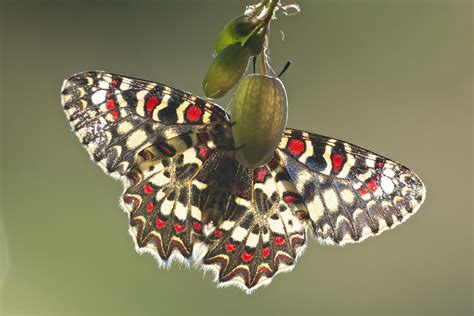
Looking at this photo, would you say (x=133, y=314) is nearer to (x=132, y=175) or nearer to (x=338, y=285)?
(x=338, y=285)

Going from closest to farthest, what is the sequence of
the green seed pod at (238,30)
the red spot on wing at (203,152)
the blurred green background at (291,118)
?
the green seed pod at (238,30) → the red spot on wing at (203,152) → the blurred green background at (291,118)

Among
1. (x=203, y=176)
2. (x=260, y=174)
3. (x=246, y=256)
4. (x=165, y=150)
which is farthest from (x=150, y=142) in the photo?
(x=246, y=256)

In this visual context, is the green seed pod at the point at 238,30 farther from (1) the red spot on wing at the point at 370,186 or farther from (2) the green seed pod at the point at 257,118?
(1) the red spot on wing at the point at 370,186

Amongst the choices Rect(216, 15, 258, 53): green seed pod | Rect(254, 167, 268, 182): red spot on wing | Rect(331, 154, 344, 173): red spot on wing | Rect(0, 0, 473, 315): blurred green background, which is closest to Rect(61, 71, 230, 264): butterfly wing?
Rect(254, 167, 268, 182): red spot on wing

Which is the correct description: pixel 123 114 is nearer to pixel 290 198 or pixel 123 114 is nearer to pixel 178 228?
pixel 178 228

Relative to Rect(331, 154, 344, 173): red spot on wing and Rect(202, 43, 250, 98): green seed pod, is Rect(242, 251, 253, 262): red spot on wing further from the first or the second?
Rect(202, 43, 250, 98): green seed pod

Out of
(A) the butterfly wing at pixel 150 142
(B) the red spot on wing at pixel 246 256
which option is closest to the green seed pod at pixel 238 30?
(A) the butterfly wing at pixel 150 142
